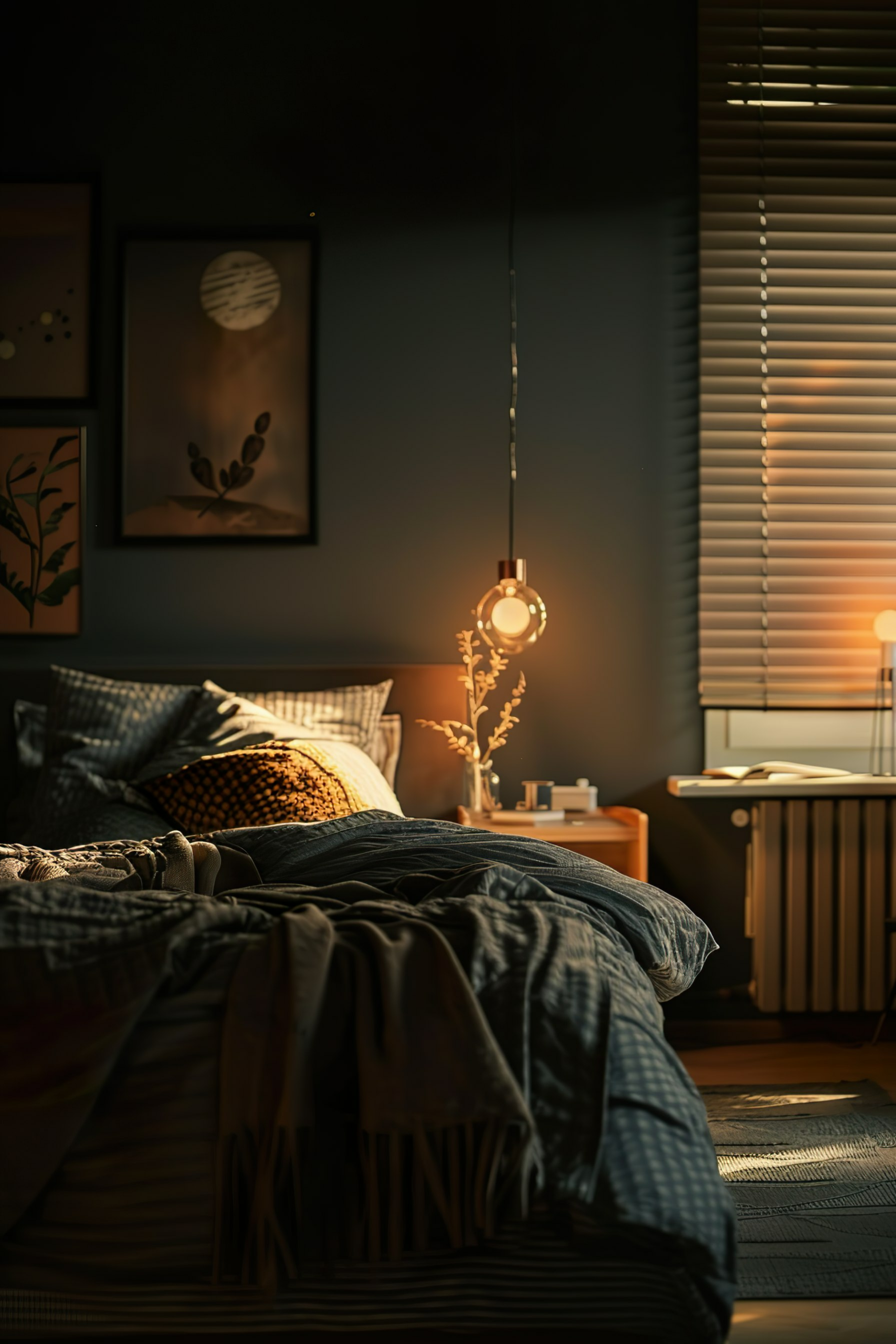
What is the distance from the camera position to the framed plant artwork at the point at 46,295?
3348mm

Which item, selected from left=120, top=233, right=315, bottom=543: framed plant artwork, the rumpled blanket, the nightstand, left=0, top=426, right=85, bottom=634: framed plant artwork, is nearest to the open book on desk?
the nightstand

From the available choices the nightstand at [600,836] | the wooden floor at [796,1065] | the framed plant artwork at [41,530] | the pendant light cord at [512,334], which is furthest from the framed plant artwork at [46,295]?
the wooden floor at [796,1065]

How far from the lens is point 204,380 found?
11.0 ft

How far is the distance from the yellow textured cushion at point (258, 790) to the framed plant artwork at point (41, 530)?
101cm

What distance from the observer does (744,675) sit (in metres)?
3.40

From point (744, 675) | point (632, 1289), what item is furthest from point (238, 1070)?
point (744, 675)

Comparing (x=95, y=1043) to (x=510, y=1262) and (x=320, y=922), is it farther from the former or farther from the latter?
(x=510, y=1262)

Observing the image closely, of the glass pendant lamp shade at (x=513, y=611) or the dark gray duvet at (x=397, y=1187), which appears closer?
the dark gray duvet at (x=397, y=1187)

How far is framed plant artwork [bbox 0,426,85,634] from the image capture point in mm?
3336

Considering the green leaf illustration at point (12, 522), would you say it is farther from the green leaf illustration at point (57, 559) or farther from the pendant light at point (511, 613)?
the pendant light at point (511, 613)

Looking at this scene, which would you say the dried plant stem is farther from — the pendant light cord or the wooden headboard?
the pendant light cord

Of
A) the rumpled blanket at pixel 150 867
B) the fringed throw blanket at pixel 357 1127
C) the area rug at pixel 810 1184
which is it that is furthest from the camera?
the area rug at pixel 810 1184

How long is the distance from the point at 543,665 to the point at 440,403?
86 centimetres

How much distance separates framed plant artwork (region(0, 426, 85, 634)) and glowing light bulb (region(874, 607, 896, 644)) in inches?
93.9
